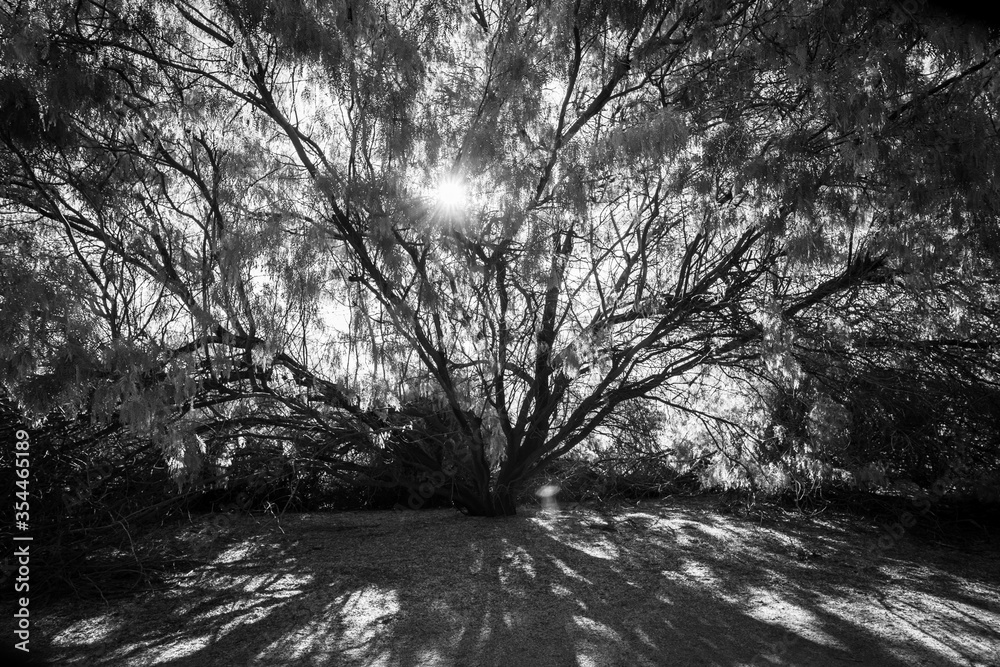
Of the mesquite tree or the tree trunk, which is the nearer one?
the mesquite tree

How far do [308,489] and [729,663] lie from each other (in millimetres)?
4473

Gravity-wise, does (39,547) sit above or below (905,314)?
below

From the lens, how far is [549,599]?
4.21 meters

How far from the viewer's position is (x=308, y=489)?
6.88m

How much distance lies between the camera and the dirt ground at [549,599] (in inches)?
137

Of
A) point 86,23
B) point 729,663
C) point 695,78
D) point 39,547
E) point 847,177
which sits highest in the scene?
point 86,23

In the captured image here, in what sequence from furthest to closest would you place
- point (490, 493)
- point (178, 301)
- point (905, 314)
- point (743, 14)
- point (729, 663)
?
point (490, 493), point (905, 314), point (178, 301), point (743, 14), point (729, 663)

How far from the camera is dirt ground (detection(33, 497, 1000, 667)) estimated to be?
3.47m

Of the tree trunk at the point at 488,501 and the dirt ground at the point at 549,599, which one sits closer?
the dirt ground at the point at 549,599

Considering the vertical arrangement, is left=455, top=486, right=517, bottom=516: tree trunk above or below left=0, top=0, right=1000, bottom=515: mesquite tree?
below

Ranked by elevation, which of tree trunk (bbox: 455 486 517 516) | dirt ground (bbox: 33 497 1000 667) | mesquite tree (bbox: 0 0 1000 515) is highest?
mesquite tree (bbox: 0 0 1000 515)

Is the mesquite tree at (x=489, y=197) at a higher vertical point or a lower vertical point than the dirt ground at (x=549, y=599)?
higher

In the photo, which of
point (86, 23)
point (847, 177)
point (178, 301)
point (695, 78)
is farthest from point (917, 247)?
point (86, 23)

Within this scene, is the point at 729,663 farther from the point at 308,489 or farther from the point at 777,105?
the point at 308,489
